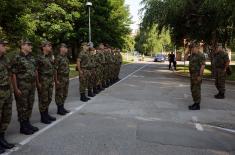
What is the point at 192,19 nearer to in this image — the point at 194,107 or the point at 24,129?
the point at 194,107

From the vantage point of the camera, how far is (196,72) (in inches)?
534

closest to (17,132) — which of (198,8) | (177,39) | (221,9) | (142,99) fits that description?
(142,99)

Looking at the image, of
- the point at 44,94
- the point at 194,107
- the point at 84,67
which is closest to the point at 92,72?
the point at 84,67

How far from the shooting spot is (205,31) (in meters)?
29.5

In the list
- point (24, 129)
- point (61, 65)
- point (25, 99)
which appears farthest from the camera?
point (61, 65)

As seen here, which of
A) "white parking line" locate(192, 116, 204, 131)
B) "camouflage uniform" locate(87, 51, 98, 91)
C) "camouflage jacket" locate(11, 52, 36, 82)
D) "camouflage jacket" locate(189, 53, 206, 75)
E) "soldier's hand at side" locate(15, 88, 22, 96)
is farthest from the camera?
"camouflage uniform" locate(87, 51, 98, 91)

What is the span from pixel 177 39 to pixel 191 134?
90.7 ft

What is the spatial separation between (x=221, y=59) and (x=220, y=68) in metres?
0.36

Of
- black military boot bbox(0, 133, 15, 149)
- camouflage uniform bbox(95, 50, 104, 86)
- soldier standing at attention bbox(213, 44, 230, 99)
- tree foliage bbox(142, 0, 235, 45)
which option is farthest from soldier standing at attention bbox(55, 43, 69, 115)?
tree foliage bbox(142, 0, 235, 45)

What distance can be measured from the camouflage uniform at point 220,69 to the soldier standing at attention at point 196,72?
338cm

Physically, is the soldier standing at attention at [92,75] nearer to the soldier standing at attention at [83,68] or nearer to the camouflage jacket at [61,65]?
the soldier standing at attention at [83,68]

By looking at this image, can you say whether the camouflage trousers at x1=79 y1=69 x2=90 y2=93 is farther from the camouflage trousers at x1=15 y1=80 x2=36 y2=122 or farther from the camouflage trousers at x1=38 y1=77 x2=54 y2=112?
the camouflage trousers at x1=15 y1=80 x2=36 y2=122

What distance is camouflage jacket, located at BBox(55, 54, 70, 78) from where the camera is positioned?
37.8 feet

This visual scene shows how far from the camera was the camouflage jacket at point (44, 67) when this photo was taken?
33.6 ft
